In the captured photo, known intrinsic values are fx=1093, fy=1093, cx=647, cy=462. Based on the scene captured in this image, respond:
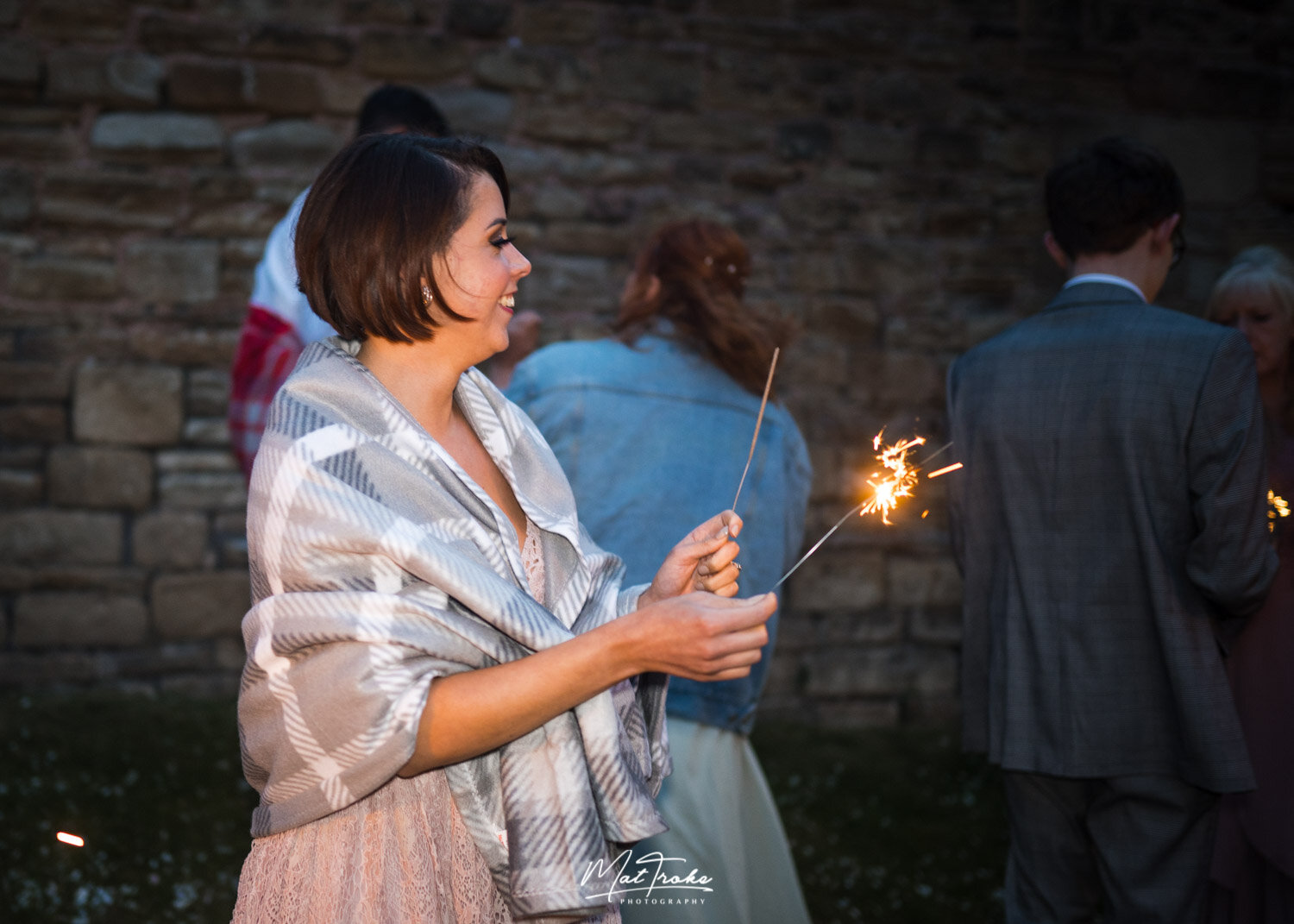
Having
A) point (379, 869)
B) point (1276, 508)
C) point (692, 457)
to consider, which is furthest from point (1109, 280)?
point (379, 869)

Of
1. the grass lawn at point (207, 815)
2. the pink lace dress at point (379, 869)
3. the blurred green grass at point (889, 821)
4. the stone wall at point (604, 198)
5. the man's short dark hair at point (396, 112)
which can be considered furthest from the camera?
the stone wall at point (604, 198)

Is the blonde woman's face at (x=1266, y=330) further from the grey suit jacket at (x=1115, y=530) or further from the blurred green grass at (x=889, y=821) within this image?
the blurred green grass at (x=889, y=821)

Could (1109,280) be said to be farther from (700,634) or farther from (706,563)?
(700,634)

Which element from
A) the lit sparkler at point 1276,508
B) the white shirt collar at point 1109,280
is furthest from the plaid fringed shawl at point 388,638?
the lit sparkler at point 1276,508

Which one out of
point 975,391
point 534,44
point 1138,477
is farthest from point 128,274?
point 1138,477

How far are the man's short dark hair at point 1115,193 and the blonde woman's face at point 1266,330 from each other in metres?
0.57

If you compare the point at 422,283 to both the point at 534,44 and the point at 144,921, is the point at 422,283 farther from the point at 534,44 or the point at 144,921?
the point at 534,44

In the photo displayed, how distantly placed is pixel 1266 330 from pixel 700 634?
2.60m

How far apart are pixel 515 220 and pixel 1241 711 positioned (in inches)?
145

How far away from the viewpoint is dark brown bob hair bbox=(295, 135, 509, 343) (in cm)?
162

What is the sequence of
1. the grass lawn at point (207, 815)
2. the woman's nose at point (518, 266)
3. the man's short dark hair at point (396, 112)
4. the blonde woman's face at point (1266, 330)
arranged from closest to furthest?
the woman's nose at point (518, 266), the blonde woman's face at point (1266, 330), the man's short dark hair at point (396, 112), the grass lawn at point (207, 815)

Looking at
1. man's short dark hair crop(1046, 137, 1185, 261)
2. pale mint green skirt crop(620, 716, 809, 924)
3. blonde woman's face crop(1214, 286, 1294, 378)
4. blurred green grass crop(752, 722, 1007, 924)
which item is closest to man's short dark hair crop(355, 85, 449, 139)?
man's short dark hair crop(1046, 137, 1185, 261)

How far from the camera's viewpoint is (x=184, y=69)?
4.93 meters

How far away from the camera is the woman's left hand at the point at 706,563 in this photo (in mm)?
1638
